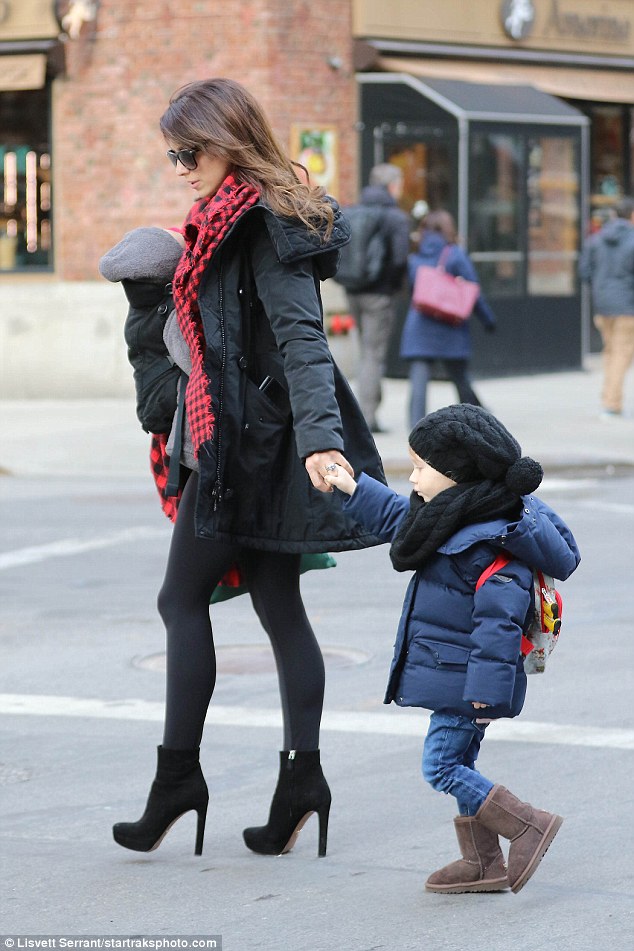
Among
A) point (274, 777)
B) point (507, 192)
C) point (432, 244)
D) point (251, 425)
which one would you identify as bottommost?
point (274, 777)

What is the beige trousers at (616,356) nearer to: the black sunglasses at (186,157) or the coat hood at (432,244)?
the coat hood at (432,244)

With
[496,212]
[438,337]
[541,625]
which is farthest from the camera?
[496,212]

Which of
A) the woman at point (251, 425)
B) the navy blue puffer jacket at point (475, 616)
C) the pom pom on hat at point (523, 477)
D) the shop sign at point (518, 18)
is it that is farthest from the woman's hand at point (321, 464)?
the shop sign at point (518, 18)

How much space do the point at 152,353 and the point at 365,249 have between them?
31.5ft

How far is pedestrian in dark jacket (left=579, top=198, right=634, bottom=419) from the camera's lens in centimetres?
1596

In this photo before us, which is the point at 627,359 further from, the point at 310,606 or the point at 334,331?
the point at 310,606

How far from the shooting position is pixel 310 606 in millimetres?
8398

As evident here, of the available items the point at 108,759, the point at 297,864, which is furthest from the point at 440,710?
the point at 108,759

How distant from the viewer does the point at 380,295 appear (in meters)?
14.4

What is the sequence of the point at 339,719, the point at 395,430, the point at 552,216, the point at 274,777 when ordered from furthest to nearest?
the point at 552,216, the point at 395,430, the point at 339,719, the point at 274,777

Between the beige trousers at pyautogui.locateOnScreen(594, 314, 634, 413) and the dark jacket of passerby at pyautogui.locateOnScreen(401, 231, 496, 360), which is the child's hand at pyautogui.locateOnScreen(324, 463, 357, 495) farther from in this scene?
the beige trousers at pyautogui.locateOnScreen(594, 314, 634, 413)

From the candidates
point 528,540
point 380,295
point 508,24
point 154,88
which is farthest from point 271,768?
point 508,24

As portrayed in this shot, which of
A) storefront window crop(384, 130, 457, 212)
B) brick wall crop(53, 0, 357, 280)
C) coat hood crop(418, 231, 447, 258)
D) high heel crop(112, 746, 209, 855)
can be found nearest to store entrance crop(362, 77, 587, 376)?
storefront window crop(384, 130, 457, 212)

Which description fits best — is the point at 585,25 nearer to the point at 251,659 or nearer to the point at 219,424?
the point at 251,659
